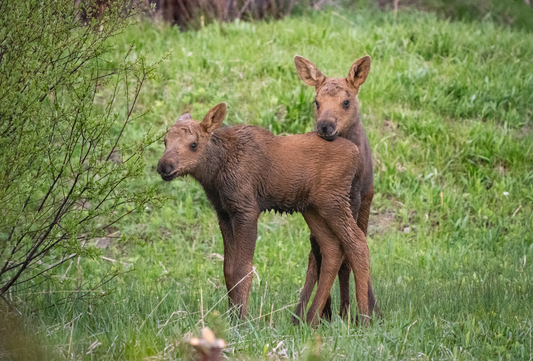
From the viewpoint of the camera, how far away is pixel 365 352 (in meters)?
4.35

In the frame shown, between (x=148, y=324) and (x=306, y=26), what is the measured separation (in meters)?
8.59

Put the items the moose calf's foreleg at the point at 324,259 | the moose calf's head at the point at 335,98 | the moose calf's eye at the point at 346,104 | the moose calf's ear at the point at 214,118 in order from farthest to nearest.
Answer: the moose calf's eye at the point at 346,104
the moose calf's head at the point at 335,98
the moose calf's foreleg at the point at 324,259
the moose calf's ear at the point at 214,118

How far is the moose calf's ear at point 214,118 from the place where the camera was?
16.6 ft

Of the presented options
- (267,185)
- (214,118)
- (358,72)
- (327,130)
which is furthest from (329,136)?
(214,118)

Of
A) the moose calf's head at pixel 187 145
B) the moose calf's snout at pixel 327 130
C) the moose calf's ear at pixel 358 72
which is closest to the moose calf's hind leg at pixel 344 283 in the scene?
the moose calf's snout at pixel 327 130

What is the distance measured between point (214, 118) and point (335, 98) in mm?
1188

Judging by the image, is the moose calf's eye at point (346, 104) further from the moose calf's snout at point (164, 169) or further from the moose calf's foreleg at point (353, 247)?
the moose calf's snout at point (164, 169)

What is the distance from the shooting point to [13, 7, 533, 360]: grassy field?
4.75 m

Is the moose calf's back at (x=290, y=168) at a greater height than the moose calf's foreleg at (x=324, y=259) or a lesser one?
greater

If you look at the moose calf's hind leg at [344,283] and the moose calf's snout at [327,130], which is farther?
the moose calf's hind leg at [344,283]

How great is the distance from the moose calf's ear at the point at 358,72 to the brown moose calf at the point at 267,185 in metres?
0.73

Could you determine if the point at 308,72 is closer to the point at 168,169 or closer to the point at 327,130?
the point at 327,130

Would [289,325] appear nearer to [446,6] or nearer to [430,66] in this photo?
[430,66]

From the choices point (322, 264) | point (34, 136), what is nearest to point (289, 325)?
point (322, 264)
